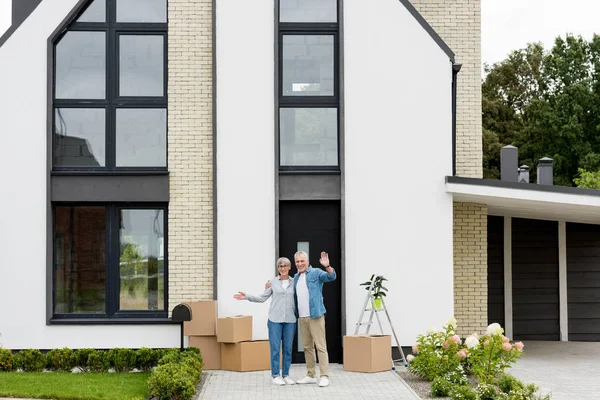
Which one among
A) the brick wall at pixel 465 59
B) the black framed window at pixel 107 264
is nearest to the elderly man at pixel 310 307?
the black framed window at pixel 107 264

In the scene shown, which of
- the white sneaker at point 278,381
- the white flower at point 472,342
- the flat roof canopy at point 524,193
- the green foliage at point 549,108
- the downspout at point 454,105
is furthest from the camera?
the green foliage at point 549,108

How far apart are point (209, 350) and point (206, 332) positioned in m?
0.28

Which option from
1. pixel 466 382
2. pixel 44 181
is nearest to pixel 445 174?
pixel 466 382

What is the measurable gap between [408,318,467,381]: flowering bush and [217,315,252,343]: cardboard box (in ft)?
8.19

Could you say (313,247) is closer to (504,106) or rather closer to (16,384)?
(16,384)

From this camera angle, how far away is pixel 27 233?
589 inches

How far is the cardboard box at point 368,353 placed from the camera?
14023mm

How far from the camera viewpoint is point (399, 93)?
50.0 feet

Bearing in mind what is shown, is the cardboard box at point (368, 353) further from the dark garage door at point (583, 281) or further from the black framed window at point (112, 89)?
the dark garage door at point (583, 281)

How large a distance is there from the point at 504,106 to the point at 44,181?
3292 centimetres

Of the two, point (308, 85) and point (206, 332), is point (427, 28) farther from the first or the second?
point (206, 332)

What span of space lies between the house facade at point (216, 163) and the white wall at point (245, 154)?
0.9 inches

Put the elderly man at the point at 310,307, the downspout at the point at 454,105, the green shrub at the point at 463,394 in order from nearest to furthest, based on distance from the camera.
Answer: the green shrub at the point at 463,394 < the elderly man at the point at 310,307 < the downspout at the point at 454,105

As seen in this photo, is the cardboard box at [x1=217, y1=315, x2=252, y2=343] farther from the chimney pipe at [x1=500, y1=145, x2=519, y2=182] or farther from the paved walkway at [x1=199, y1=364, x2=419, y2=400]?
the chimney pipe at [x1=500, y1=145, x2=519, y2=182]
